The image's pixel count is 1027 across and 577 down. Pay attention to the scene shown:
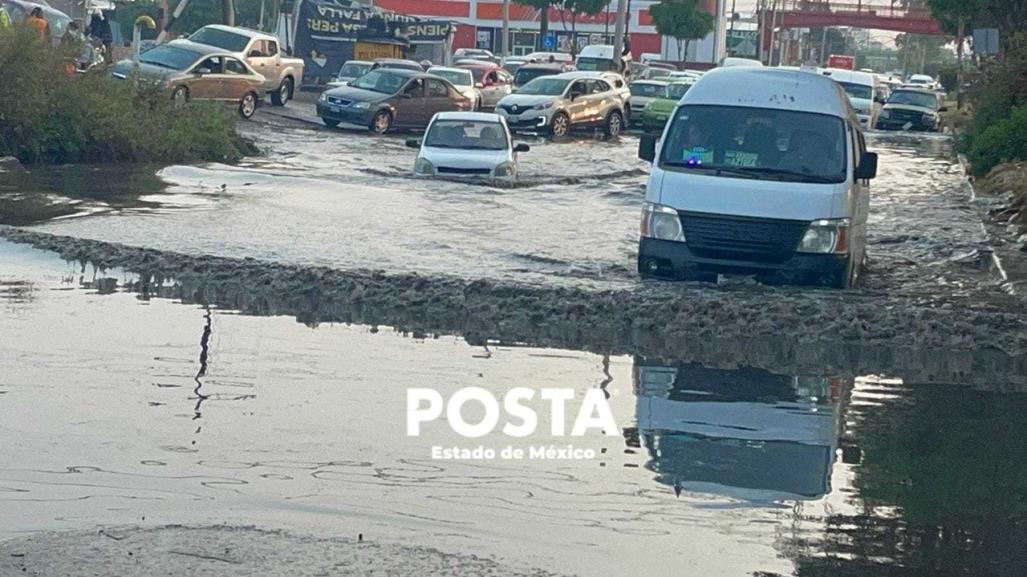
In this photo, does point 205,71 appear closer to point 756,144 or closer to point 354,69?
point 354,69

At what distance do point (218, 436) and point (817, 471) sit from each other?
116 inches

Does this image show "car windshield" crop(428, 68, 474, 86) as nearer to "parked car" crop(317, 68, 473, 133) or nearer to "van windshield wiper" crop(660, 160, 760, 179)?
"parked car" crop(317, 68, 473, 133)

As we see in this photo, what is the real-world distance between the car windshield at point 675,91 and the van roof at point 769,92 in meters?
30.2

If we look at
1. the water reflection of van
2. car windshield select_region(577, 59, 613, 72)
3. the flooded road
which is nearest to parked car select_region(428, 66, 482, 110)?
car windshield select_region(577, 59, 613, 72)

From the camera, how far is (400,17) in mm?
57375

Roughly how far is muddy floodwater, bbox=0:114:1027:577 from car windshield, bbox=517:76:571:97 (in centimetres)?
2293

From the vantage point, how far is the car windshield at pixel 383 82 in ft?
129

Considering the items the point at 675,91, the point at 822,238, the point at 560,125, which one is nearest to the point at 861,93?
the point at 675,91

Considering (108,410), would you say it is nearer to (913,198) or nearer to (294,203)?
(294,203)

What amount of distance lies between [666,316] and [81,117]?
14673 millimetres

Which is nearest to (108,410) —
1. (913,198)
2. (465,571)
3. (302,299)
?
(465,571)

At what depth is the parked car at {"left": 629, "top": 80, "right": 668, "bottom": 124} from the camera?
152 ft

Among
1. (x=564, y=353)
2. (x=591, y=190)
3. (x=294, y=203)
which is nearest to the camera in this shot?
(x=564, y=353)

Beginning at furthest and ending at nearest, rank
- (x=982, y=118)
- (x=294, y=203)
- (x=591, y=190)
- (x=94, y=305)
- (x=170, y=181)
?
(x=982, y=118) < (x=591, y=190) < (x=170, y=181) < (x=294, y=203) < (x=94, y=305)
